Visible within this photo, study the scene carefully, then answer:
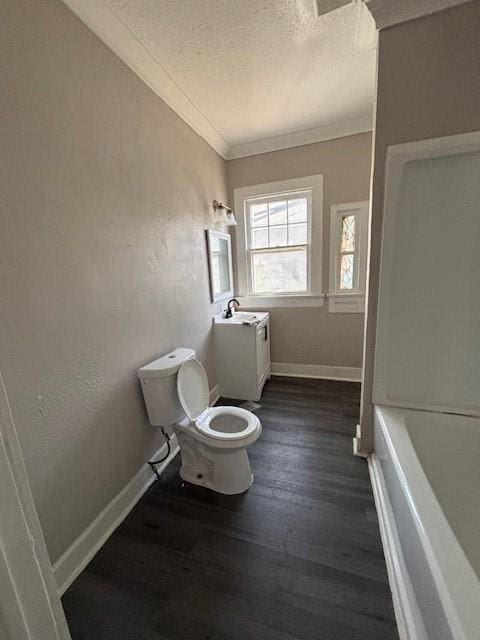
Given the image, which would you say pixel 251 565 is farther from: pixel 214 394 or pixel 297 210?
pixel 297 210

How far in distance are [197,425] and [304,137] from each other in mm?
2825

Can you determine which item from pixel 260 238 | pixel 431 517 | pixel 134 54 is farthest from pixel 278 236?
pixel 431 517

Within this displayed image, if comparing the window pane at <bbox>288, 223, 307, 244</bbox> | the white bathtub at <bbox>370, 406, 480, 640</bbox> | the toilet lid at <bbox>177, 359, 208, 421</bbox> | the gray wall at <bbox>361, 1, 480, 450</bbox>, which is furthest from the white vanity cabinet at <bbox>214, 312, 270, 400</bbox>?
the gray wall at <bbox>361, 1, 480, 450</bbox>

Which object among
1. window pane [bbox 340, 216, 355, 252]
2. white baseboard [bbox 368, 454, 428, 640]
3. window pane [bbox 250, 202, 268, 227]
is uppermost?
window pane [bbox 250, 202, 268, 227]

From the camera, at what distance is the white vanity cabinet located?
2.58 metres

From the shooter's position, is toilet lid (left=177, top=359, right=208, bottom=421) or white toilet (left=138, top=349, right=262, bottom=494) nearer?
white toilet (left=138, top=349, right=262, bottom=494)

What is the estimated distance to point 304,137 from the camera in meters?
2.67

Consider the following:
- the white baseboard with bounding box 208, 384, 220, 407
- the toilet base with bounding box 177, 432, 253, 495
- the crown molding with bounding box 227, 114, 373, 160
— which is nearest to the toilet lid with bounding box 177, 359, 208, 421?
the toilet base with bounding box 177, 432, 253, 495

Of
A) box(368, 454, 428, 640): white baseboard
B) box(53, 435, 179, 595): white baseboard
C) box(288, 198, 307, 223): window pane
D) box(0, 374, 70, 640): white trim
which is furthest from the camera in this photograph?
box(288, 198, 307, 223): window pane

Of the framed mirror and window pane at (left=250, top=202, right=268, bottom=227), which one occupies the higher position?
window pane at (left=250, top=202, right=268, bottom=227)

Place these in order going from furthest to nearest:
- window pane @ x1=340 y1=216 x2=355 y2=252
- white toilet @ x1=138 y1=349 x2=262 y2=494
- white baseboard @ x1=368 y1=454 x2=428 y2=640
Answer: window pane @ x1=340 y1=216 x2=355 y2=252
white toilet @ x1=138 y1=349 x2=262 y2=494
white baseboard @ x1=368 y1=454 x2=428 y2=640

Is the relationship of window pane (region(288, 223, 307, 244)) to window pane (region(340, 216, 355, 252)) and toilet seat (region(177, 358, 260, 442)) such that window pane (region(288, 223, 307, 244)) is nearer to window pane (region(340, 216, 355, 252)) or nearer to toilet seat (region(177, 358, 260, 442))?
window pane (region(340, 216, 355, 252))

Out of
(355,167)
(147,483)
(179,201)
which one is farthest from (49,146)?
(355,167)

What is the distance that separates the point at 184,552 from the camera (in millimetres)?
1312
